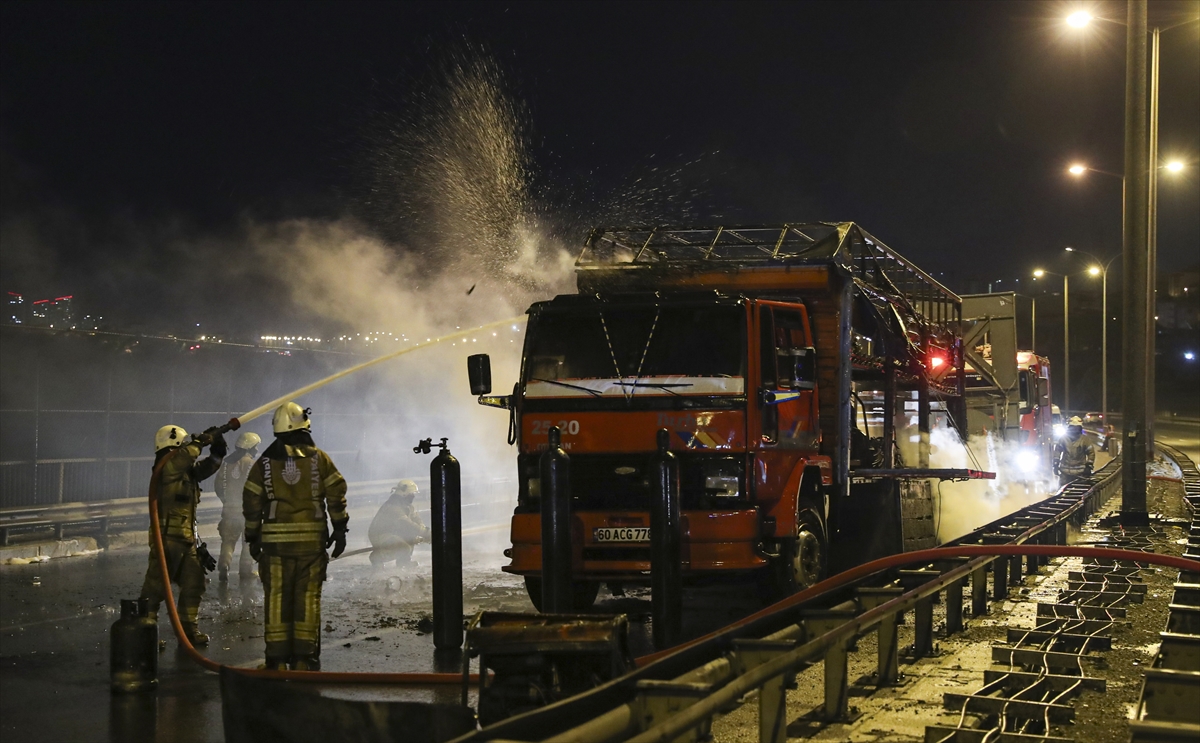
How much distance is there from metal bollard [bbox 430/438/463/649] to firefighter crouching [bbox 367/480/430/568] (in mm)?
4851

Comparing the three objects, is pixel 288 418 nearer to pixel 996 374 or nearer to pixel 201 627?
pixel 201 627

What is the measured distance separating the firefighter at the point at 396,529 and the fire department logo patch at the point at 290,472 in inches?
231

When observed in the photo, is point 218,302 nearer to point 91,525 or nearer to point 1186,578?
point 91,525

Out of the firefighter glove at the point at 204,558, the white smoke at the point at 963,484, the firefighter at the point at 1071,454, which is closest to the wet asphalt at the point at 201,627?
the firefighter glove at the point at 204,558

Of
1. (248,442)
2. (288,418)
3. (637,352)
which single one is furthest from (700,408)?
(248,442)

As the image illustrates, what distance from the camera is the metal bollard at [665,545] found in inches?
308

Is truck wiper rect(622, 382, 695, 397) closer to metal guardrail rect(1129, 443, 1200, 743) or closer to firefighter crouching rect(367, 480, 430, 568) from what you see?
metal guardrail rect(1129, 443, 1200, 743)

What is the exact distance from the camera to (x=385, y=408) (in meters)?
26.5

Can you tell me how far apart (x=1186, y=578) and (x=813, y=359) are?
12.4 ft

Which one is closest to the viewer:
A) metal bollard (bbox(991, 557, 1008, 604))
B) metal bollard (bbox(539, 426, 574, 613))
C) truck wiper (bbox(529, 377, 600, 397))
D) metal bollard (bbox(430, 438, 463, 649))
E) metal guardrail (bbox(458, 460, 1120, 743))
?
metal guardrail (bbox(458, 460, 1120, 743))

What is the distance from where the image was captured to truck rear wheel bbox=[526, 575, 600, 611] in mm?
9016

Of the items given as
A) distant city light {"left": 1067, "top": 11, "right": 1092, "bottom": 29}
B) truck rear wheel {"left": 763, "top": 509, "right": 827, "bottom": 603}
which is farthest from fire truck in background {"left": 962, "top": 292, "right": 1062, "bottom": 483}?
truck rear wheel {"left": 763, "top": 509, "right": 827, "bottom": 603}

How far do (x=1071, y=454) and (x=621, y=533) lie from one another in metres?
26.2

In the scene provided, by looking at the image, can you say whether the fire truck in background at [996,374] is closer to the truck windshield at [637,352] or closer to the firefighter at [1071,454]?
the firefighter at [1071,454]
